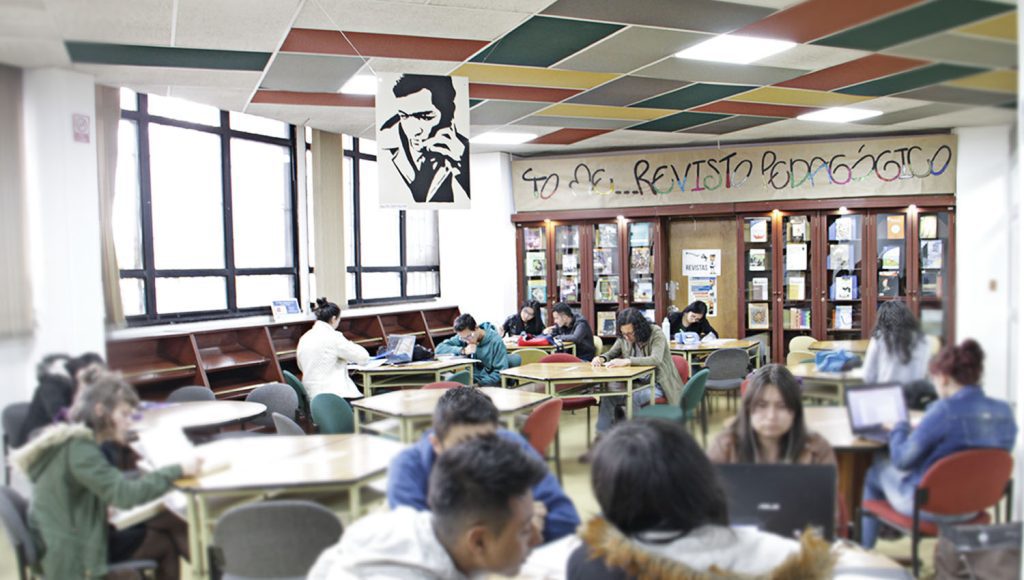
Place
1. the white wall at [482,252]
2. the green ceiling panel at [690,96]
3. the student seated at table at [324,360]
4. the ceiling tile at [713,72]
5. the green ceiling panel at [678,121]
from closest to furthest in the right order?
the student seated at table at [324,360], the ceiling tile at [713,72], the green ceiling panel at [690,96], the green ceiling panel at [678,121], the white wall at [482,252]

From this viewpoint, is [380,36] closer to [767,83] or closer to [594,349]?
[767,83]

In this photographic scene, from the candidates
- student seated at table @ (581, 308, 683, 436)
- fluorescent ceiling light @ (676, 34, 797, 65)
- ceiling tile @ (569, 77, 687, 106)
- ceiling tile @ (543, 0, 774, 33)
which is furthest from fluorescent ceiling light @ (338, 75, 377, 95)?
student seated at table @ (581, 308, 683, 436)

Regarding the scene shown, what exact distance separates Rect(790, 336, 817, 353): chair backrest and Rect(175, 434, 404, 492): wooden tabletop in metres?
1.09

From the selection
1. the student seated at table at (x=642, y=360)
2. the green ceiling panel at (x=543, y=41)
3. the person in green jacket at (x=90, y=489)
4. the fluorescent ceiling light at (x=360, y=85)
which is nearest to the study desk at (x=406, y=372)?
the student seated at table at (x=642, y=360)

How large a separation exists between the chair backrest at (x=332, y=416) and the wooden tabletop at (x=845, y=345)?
4.11 ft

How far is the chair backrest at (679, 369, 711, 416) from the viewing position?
186 cm

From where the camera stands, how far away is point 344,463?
1.71 meters

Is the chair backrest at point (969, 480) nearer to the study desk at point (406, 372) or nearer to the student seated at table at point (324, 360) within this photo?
the student seated at table at point (324, 360)

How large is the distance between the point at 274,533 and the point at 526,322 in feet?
28.1

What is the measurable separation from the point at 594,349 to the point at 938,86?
24.1ft

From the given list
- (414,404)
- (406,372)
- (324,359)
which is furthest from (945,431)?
(406,372)

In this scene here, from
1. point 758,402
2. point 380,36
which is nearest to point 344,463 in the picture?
point 758,402

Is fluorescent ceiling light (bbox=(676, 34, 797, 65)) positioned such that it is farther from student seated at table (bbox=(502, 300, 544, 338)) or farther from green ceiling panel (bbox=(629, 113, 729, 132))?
student seated at table (bbox=(502, 300, 544, 338))

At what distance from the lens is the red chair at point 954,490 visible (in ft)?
4.71
